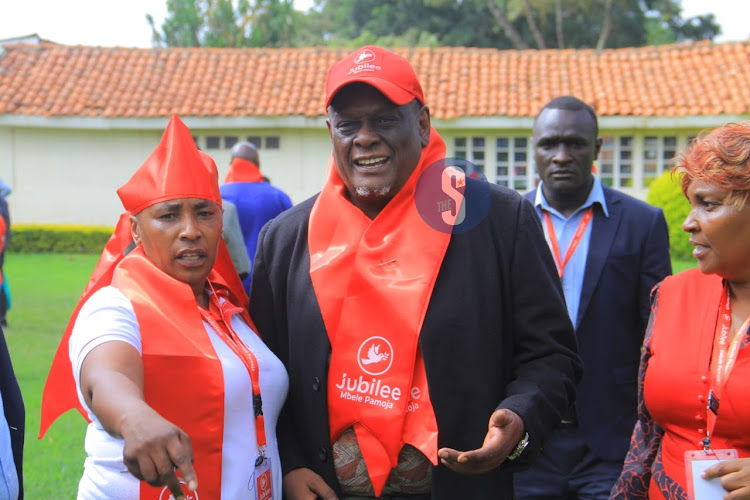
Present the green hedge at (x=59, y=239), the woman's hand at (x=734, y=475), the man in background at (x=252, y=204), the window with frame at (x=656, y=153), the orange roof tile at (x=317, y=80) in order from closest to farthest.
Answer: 1. the woman's hand at (x=734, y=475)
2. the man in background at (x=252, y=204)
3. the orange roof tile at (x=317, y=80)
4. the window with frame at (x=656, y=153)
5. the green hedge at (x=59, y=239)

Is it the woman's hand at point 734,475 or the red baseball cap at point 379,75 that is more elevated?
the red baseball cap at point 379,75

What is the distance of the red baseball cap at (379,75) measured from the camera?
283 cm

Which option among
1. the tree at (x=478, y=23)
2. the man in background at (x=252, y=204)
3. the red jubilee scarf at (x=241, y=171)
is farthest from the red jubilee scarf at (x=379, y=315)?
the tree at (x=478, y=23)

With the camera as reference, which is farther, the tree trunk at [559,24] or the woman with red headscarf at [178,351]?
the tree trunk at [559,24]

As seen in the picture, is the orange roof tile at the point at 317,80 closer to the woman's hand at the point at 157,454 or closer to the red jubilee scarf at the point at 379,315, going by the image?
the red jubilee scarf at the point at 379,315

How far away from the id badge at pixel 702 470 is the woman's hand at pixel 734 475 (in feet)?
0.08

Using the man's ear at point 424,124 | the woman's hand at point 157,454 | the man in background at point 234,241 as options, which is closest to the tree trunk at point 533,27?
the man in background at point 234,241

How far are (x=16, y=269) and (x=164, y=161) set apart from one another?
16.7 metres

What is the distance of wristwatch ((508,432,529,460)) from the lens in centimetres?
263

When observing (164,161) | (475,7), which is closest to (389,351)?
(164,161)

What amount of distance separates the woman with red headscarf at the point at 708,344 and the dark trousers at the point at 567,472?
101 centimetres

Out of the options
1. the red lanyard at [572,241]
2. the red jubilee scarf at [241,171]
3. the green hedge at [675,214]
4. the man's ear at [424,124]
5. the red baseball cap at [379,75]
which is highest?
the red baseball cap at [379,75]

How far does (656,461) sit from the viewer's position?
2977 millimetres

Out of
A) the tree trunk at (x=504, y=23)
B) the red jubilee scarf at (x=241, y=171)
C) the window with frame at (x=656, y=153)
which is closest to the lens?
the red jubilee scarf at (x=241, y=171)
